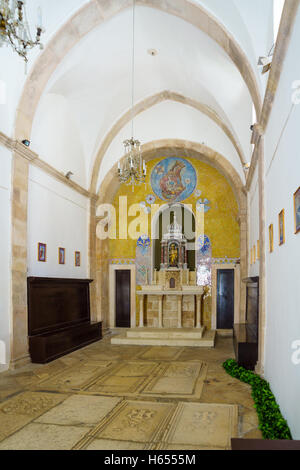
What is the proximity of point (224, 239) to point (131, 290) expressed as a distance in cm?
349

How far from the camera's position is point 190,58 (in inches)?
366

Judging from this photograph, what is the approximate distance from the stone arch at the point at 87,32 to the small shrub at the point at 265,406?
4.52 meters

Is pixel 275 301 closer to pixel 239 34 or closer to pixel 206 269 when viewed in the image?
pixel 239 34

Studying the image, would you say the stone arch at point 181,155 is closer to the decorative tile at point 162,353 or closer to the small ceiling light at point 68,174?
the small ceiling light at point 68,174

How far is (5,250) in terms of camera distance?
775cm

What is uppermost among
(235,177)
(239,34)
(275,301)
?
(239,34)

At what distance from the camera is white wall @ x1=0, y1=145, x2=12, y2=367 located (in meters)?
7.52

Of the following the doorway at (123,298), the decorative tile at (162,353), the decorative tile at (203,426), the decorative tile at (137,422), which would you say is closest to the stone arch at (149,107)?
the doorway at (123,298)

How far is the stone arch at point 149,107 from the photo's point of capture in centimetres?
1120

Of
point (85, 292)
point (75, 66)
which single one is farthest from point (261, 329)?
point (75, 66)

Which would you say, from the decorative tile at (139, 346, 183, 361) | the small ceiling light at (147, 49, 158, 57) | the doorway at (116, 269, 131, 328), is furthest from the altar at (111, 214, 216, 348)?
the small ceiling light at (147, 49, 158, 57)

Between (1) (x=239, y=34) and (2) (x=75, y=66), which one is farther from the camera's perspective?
(2) (x=75, y=66)

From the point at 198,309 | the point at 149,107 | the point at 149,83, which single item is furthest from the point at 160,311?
the point at 149,83

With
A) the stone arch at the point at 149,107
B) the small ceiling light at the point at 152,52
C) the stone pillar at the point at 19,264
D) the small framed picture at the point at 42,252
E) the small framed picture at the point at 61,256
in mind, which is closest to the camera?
the stone pillar at the point at 19,264
